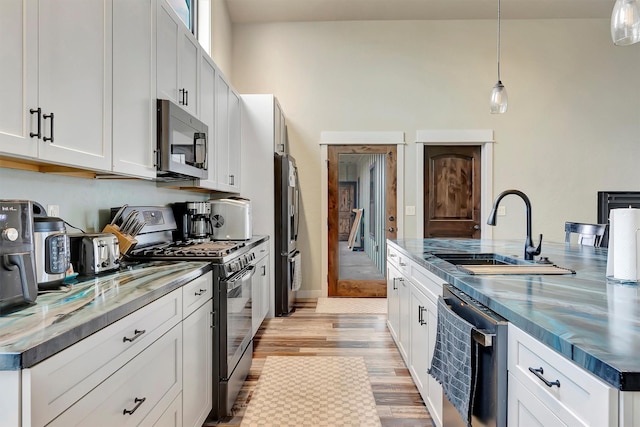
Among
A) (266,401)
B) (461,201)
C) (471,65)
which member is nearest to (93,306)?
(266,401)

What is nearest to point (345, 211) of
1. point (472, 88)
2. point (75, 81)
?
point (472, 88)

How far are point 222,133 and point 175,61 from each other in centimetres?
101

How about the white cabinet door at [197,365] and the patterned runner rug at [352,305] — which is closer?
the white cabinet door at [197,365]

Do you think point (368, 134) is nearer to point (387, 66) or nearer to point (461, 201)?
point (387, 66)

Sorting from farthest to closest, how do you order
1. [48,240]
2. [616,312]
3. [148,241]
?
[148,241], [48,240], [616,312]

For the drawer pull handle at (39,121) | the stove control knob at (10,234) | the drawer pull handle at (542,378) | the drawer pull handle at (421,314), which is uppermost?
the drawer pull handle at (39,121)

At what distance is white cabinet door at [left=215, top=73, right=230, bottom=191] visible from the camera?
325 cm

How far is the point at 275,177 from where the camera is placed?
4125 mm

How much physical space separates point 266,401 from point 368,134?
3474 millimetres

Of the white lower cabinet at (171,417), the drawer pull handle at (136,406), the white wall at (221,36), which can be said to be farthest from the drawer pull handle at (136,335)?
the white wall at (221,36)

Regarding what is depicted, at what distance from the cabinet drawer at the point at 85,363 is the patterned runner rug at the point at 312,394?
40.3 inches

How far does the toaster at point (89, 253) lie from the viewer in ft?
5.17

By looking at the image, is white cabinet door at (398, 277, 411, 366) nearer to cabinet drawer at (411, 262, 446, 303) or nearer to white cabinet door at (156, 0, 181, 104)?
cabinet drawer at (411, 262, 446, 303)

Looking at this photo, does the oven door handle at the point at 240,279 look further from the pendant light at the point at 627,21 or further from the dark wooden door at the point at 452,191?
the dark wooden door at the point at 452,191
